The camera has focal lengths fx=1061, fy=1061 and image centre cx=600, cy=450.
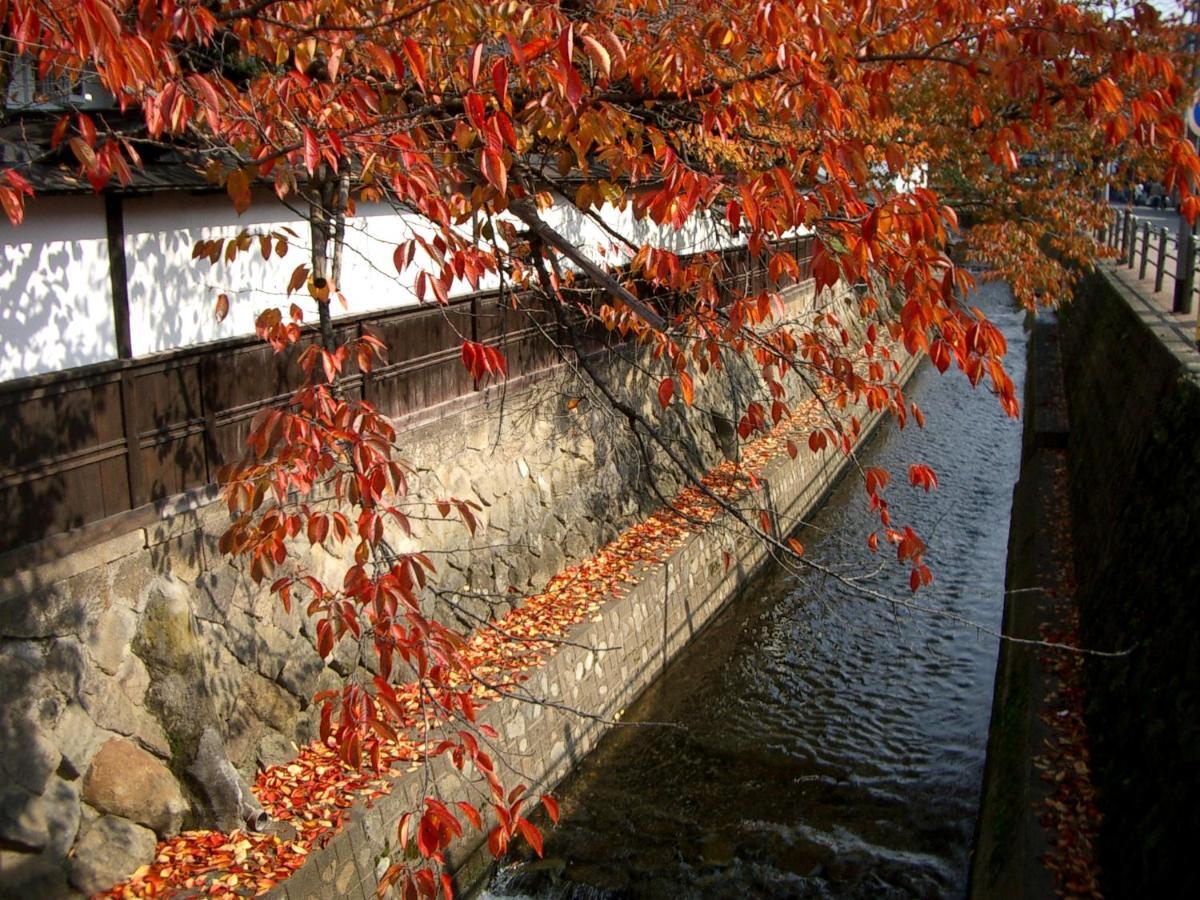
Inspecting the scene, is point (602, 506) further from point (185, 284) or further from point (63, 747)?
point (63, 747)

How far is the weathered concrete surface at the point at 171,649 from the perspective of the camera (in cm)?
649

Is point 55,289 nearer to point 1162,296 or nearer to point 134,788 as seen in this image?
point 134,788

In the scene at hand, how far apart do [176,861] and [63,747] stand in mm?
1043

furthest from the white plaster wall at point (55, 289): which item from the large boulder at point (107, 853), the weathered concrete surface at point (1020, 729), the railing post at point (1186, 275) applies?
the railing post at point (1186, 275)

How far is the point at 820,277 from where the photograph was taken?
5.03 metres

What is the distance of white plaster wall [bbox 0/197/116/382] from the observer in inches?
263

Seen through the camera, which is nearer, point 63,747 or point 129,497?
point 63,747

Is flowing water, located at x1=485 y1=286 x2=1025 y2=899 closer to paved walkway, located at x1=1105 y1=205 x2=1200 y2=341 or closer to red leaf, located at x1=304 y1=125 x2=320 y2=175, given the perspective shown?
paved walkway, located at x1=1105 y1=205 x2=1200 y2=341

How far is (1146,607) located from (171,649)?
7226 mm

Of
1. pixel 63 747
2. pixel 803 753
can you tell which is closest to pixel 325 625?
pixel 63 747

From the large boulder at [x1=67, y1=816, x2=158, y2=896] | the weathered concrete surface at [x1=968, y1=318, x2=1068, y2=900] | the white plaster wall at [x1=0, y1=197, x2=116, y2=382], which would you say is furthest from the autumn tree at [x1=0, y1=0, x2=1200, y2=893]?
the weathered concrete surface at [x1=968, y1=318, x2=1068, y2=900]

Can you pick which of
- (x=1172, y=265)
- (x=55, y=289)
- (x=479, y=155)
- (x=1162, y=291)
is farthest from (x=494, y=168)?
(x=1172, y=265)

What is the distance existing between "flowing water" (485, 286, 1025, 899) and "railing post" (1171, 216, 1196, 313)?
4322 millimetres

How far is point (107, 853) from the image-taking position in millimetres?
6723
